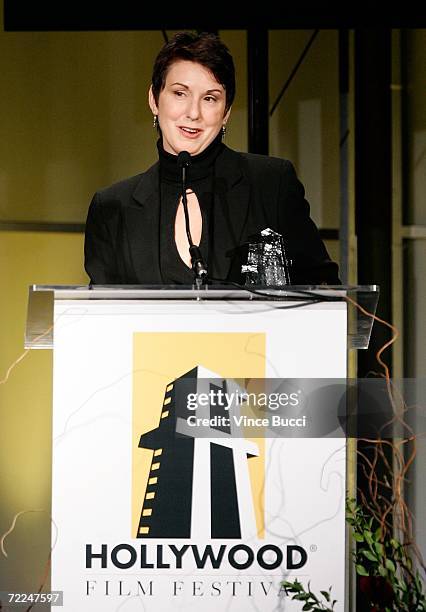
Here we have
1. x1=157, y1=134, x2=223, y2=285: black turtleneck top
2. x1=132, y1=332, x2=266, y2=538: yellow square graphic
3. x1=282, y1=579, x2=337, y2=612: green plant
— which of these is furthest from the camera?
x1=157, y1=134, x2=223, y2=285: black turtleneck top

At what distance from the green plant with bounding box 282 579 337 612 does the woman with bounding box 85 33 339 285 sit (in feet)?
3.79

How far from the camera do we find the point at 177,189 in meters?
2.63

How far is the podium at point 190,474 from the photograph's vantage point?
151 centimetres

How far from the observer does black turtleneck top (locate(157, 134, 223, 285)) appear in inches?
101

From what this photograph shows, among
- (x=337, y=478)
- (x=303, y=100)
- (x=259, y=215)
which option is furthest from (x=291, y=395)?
(x=303, y=100)

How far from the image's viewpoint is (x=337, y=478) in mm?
1521

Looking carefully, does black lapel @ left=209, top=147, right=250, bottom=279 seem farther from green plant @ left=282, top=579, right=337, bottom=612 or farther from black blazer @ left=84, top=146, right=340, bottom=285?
green plant @ left=282, top=579, right=337, bottom=612

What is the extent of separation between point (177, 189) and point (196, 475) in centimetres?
126

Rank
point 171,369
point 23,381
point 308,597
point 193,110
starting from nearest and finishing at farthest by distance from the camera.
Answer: point 308,597 < point 171,369 < point 193,110 < point 23,381

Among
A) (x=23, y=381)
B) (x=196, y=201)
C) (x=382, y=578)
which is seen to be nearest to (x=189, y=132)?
(x=196, y=201)

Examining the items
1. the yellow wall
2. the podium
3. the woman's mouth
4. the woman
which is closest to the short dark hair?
the woman

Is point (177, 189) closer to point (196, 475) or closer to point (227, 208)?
point (227, 208)

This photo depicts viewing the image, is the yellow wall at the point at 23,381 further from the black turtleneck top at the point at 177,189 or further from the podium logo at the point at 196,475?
the podium logo at the point at 196,475

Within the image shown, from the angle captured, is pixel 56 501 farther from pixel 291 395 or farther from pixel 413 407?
pixel 413 407
